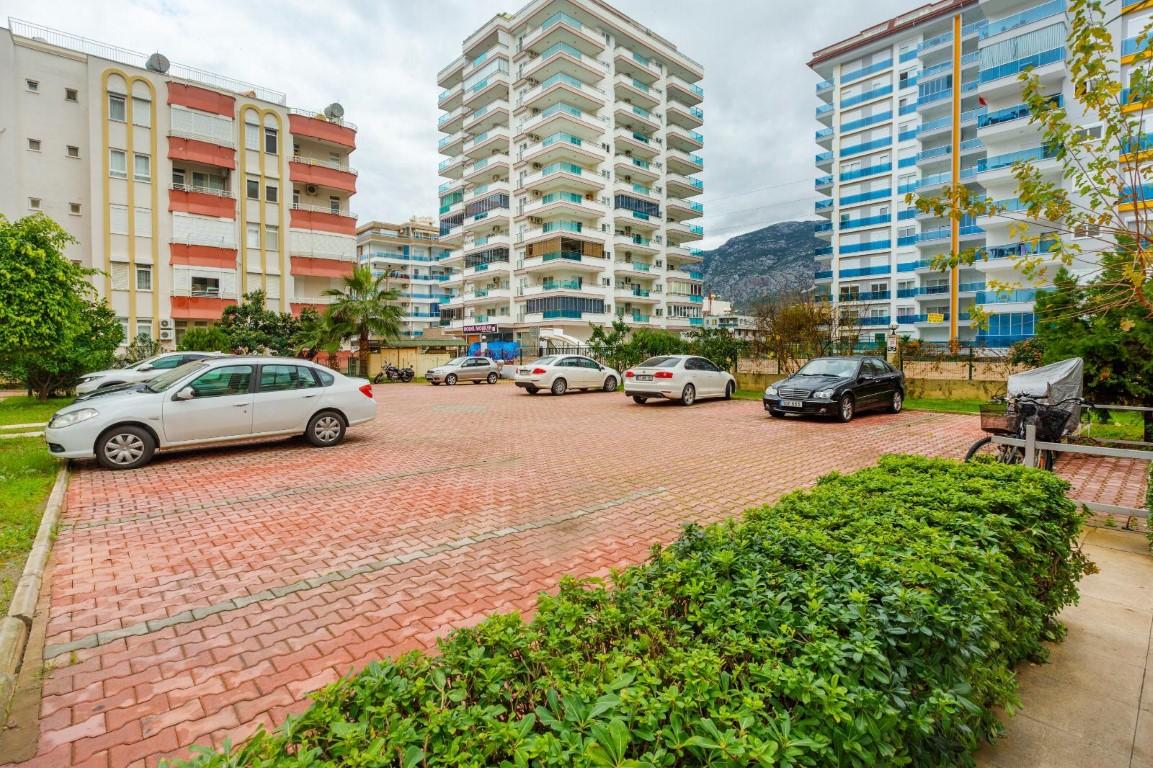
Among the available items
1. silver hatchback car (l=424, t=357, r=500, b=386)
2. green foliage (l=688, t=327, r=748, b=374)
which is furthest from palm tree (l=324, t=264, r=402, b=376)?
green foliage (l=688, t=327, r=748, b=374)

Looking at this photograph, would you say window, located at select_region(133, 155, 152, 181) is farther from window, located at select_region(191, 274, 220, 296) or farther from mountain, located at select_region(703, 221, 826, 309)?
mountain, located at select_region(703, 221, 826, 309)

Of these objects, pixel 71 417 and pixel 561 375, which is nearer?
pixel 71 417

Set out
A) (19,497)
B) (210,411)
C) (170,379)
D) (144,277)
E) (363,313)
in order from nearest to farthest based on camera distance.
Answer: (19,497)
(210,411)
(170,379)
(363,313)
(144,277)

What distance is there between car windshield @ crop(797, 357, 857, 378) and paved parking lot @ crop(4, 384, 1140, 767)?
3594mm

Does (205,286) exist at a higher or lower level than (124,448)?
higher

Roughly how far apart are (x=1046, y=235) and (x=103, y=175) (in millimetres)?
40717

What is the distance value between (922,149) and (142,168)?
60070 millimetres

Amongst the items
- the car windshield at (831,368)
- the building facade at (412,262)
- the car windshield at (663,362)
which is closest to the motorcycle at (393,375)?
the car windshield at (663,362)

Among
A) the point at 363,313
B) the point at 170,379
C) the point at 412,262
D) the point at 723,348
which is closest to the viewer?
the point at 170,379

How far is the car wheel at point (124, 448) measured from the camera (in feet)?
26.0

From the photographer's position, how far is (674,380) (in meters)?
17.0

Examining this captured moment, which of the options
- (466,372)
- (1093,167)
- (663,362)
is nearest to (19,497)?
(1093,167)

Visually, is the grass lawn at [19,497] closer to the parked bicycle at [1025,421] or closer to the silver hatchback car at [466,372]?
the parked bicycle at [1025,421]

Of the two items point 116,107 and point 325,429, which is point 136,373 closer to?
point 325,429
